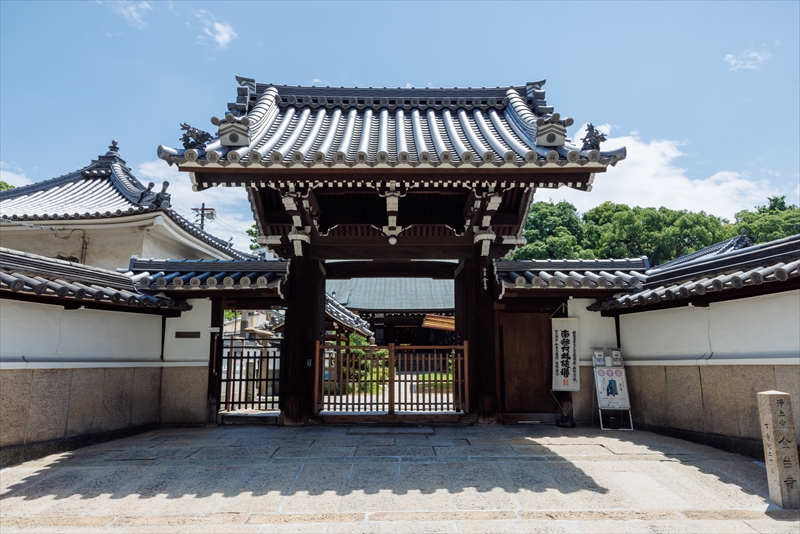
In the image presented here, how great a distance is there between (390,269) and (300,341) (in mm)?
2855

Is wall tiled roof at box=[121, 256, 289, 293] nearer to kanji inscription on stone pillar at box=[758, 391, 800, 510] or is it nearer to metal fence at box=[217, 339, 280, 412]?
metal fence at box=[217, 339, 280, 412]

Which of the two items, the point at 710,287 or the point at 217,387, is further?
the point at 217,387

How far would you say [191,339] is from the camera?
9.01 meters

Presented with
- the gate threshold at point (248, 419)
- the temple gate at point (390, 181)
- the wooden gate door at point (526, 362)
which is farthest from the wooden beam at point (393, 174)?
the gate threshold at point (248, 419)

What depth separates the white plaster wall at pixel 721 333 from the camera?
19.6ft

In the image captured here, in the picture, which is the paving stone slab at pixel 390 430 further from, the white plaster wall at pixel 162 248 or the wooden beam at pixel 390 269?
the white plaster wall at pixel 162 248

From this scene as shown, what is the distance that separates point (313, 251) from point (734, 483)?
7.06m

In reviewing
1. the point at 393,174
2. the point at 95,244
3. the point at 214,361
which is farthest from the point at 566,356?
the point at 95,244

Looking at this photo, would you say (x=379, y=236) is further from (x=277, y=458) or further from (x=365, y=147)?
(x=277, y=458)

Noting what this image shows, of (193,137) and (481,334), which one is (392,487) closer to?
(481,334)

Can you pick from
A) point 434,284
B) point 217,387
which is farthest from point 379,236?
point 434,284

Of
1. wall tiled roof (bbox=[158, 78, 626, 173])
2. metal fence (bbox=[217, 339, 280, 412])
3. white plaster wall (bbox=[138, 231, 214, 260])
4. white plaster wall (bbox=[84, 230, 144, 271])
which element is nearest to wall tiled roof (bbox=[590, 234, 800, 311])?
wall tiled roof (bbox=[158, 78, 626, 173])

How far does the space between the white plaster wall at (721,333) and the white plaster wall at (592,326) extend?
299mm

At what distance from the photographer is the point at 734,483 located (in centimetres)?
529
